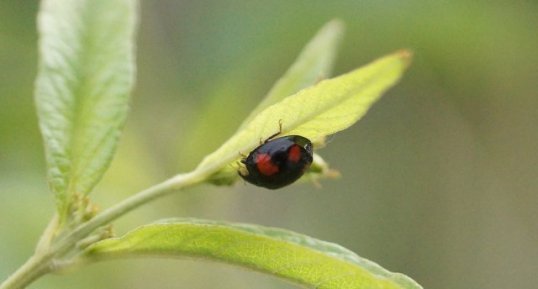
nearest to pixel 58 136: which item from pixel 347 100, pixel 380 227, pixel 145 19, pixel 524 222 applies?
pixel 347 100

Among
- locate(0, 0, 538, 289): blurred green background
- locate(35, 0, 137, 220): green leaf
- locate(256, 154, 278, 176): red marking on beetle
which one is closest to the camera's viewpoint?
locate(35, 0, 137, 220): green leaf

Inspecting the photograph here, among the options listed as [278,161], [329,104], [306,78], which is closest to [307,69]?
[306,78]

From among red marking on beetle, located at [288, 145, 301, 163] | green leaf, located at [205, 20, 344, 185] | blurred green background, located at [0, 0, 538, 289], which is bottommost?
red marking on beetle, located at [288, 145, 301, 163]

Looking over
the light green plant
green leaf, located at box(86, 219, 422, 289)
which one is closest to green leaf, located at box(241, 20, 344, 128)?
the light green plant

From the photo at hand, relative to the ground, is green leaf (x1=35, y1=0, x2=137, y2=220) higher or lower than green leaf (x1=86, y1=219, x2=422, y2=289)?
higher

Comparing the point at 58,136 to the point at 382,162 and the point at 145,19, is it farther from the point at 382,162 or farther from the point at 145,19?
→ the point at 382,162

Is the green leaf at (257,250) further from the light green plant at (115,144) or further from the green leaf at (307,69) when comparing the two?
the green leaf at (307,69)

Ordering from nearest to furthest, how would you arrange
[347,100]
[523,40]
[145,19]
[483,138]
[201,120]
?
1. [347,100]
2. [201,120]
3. [523,40]
4. [145,19]
5. [483,138]

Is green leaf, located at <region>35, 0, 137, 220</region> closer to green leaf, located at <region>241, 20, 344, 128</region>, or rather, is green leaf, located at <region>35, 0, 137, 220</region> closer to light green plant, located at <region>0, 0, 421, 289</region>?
light green plant, located at <region>0, 0, 421, 289</region>
